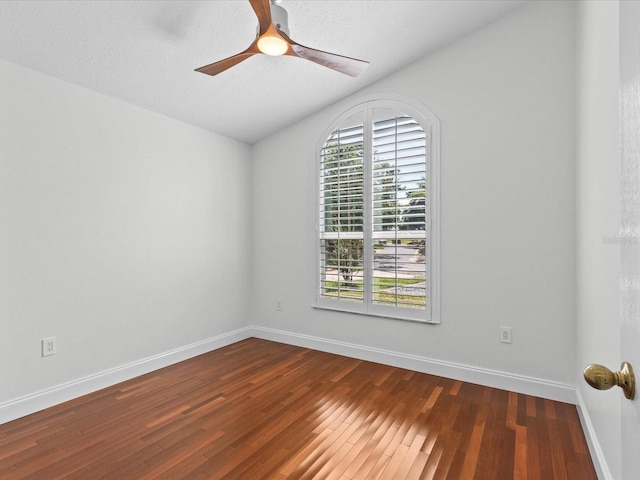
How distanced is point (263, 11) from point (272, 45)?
274 mm

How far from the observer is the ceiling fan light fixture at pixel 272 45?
196cm

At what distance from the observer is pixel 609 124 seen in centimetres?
159

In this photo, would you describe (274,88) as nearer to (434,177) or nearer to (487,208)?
(434,177)

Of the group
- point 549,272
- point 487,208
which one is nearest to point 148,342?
point 487,208

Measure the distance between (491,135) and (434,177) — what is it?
0.54 metres

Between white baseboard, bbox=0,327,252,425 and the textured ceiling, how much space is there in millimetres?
2254

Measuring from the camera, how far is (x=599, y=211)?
1.79 m

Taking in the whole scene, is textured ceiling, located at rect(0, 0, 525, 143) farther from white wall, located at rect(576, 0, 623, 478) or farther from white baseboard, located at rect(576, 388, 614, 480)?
white baseboard, located at rect(576, 388, 614, 480)

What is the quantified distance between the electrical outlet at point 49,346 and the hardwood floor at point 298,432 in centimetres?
39

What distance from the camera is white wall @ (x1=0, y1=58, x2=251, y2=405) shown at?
2.36 m

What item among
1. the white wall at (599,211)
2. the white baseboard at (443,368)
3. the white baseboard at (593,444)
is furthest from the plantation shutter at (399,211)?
the white baseboard at (593,444)

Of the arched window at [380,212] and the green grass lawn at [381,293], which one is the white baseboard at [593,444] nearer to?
the arched window at [380,212]

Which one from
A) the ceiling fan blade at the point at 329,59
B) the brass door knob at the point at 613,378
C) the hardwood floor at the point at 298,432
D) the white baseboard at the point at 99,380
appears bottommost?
the hardwood floor at the point at 298,432

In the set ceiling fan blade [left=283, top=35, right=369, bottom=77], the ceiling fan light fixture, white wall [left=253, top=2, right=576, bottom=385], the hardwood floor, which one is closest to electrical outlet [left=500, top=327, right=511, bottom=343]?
white wall [left=253, top=2, right=576, bottom=385]
